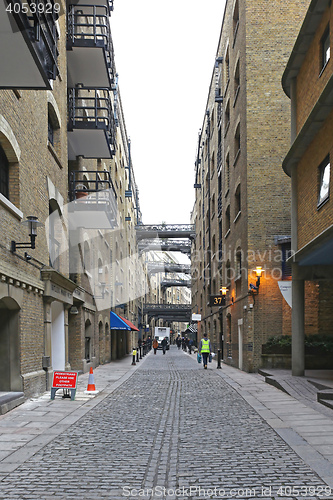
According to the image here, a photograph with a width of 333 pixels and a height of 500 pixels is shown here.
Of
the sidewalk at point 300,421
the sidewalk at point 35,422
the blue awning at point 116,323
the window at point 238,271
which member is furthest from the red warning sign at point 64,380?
the blue awning at point 116,323

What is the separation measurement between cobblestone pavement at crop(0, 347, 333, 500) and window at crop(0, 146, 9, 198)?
5.11 metres

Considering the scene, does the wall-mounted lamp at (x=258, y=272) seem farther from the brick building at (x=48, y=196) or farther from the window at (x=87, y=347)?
the window at (x=87, y=347)

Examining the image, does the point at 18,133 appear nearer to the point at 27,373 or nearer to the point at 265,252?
the point at 27,373

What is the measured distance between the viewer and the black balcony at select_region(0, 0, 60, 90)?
6.91 metres

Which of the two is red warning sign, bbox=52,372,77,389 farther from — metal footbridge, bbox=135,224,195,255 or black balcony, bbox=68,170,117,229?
metal footbridge, bbox=135,224,195,255

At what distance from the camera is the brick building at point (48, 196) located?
8.48m

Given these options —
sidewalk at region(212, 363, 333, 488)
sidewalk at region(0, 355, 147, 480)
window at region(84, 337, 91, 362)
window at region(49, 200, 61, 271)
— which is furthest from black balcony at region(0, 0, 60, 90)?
window at region(84, 337, 91, 362)

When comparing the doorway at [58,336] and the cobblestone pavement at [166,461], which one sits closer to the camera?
the cobblestone pavement at [166,461]

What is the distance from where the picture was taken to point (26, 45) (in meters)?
7.34

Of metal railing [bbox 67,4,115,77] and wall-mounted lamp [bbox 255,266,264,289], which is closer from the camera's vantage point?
metal railing [bbox 67,4,115,77]

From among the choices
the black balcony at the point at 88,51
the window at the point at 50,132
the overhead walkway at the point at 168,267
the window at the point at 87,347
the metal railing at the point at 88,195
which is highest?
the black balcony at the point at 88,51

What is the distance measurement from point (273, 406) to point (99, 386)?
19.8 ft

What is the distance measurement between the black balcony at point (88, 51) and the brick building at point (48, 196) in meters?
0.04

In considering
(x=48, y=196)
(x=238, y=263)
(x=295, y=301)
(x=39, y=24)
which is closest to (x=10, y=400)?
(x=48, y=196)
